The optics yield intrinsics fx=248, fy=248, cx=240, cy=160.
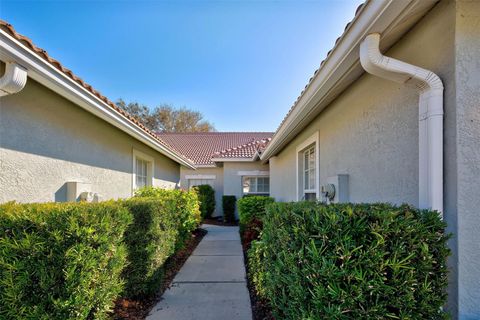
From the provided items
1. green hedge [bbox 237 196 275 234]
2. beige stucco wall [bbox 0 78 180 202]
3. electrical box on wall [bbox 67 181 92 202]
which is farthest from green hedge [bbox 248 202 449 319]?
green hedge [bbox 237 196 275 234]

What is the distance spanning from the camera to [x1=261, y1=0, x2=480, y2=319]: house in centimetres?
200

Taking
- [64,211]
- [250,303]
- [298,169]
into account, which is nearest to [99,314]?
[64,211]

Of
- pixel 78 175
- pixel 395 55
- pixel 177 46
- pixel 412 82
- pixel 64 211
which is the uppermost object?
pixel 177 46

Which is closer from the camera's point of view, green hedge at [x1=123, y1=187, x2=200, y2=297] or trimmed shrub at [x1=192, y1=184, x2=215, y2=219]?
green hedge at [x1=123, y1=187, x2=200, y2=297]

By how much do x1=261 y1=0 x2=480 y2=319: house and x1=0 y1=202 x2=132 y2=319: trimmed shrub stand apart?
3.44m

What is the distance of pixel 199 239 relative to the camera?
9.92 m

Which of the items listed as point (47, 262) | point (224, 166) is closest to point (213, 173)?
point (224, 166)

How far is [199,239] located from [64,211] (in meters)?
7.68

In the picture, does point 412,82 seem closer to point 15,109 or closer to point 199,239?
point 15,109

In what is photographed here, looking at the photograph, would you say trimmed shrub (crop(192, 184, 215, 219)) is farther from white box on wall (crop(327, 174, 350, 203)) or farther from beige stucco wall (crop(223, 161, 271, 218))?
white box on wall (crop(327, 174, 350, 203))

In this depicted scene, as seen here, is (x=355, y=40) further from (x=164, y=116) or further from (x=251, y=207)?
(x=164, y=116)

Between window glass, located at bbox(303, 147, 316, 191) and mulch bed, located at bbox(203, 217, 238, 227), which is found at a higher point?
window glass, located at bbox(303, 147, 316, 191)

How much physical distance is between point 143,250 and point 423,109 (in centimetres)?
446

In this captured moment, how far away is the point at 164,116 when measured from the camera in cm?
3300
